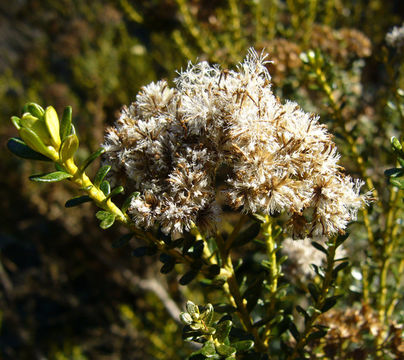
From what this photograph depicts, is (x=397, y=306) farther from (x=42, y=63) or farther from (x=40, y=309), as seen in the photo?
(x=42, y=63)

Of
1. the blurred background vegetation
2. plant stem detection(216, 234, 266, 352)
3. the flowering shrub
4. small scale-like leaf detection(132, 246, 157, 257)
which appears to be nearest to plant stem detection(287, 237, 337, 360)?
the flowering shrub

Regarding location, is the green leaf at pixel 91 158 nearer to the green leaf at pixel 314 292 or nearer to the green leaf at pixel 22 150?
the green leaf at pixel 22 150

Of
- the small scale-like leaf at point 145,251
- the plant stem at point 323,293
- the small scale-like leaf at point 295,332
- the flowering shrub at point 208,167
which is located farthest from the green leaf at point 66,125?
the small scale-like leaf at point 295,332

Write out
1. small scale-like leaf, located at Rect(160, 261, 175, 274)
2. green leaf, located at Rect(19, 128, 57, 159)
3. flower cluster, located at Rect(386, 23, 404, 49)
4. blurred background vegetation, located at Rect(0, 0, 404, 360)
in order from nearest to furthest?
green leaf, located at Rect(19, 128, 57, 159) < small scale-like leaf, located at Rect(160, 261, 175, 274) < flower cluster, located at Rect(386, 23, 404, 49) < blurred background vegetation, located at Rect(0, 0, 404, 360)

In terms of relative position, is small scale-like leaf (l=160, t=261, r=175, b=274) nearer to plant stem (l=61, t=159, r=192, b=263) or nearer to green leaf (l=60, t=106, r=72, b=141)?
plant stem (l=61, t=159, r=192, b=263)

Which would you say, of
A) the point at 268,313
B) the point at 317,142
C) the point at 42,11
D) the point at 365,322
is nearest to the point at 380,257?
the point at 365,322

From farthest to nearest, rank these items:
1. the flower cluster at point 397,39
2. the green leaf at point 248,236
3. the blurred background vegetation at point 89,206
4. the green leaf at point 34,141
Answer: the blurred background vegetation at point 89,206 < the flower cluster at point 397,39 < the green leaf at point 248,236 < the green leaf at point 34,141
